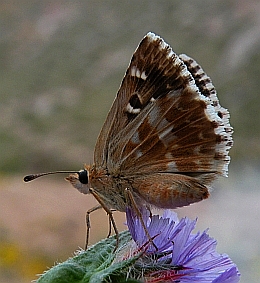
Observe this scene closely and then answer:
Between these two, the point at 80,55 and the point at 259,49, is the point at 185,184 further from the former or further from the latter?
the point at 80,55

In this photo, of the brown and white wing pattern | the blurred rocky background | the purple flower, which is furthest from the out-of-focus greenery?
the purple flower

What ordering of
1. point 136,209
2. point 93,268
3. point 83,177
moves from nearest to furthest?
point 93,268
point 136,209
point 83,177

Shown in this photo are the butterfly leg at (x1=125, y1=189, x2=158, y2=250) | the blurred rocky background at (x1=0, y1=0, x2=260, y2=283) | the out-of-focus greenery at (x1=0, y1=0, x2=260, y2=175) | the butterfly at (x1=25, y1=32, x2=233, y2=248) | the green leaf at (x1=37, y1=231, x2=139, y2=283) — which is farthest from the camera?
the out-of-focus greenery at (x1=0, y1=0, x2=260, y2=175)

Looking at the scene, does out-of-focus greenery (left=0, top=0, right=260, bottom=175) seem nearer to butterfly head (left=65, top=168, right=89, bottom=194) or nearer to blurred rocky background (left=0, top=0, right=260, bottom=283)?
blurred rocky background (left=0, top=0, right=260, bottom=283)

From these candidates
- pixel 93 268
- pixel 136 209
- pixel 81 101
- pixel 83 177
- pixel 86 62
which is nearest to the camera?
pixel 93 268

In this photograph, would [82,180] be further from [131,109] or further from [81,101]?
[81,101]

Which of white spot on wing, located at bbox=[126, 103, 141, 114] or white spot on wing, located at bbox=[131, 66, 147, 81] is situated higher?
white spot on wing, located at bbox=[131, 66, 147, 81]

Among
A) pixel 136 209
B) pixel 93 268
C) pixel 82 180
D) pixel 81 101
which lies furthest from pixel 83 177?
pixel 81 101

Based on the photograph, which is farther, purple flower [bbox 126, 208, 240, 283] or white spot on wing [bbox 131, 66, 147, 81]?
white spot on wing [bbox 131, 66, 147, 81]
